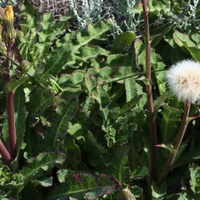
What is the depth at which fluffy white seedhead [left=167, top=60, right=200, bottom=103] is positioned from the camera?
2.09m

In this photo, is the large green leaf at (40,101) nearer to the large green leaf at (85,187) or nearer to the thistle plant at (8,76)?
the thistle plant at (8,76)

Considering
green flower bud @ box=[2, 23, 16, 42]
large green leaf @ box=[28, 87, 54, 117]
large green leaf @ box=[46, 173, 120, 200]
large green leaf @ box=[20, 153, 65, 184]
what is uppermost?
green flower bud @ box=[2, 23, 16, 42]

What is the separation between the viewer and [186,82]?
6.98 ft

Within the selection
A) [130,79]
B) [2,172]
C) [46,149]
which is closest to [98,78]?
[130,79]

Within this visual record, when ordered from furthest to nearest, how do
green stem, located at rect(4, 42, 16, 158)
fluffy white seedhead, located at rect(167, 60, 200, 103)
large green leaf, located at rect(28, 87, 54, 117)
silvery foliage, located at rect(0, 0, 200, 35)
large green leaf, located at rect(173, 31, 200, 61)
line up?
silvery foliage, located at rect(0, 0, 200, 35)
large green leaf, located at rect(173, 31, 200, 61)
large green leaf, located at rect(28, 87, 54, 117)
green stem, located at rect(4, 42, 16, 158)
fluffy white seedhead, located at rect(167, 60, 200, 103)

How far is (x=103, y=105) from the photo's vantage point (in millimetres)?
2803

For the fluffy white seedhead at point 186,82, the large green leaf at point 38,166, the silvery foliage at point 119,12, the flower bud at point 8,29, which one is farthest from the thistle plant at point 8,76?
the silvery foliage at point 119,12

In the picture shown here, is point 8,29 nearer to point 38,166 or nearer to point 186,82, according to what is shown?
point 38,166

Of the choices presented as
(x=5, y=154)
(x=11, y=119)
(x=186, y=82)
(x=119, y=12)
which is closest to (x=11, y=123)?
(x=11, y=119)

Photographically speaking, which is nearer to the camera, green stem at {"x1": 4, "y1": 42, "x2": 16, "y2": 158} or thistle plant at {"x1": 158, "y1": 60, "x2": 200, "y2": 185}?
thistle plant at {"x1": 158, "y1": 60, "x2": 200, "y2": 185}

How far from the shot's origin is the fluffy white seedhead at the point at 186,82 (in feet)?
6.87

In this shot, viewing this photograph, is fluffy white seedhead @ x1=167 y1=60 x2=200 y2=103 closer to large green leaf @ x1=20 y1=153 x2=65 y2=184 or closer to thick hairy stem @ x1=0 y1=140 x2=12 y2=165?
large green leaf @ x1=20 y1=153 x2=65 y2=184

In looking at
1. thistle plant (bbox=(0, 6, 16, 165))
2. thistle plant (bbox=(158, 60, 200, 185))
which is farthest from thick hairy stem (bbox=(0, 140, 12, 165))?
thistle plant (bbox=(158, 60, 200, 185))

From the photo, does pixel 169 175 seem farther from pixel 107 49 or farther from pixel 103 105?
pixel 107 49
